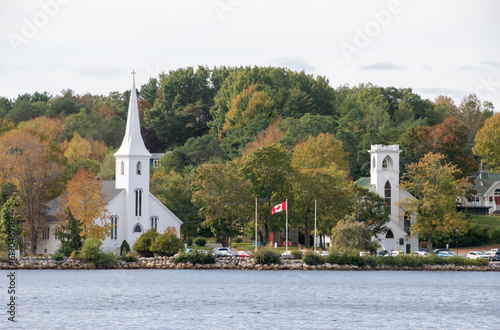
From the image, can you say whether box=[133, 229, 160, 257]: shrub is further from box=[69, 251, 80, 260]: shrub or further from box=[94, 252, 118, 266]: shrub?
box=[69, 251, 80, 260]: shrub

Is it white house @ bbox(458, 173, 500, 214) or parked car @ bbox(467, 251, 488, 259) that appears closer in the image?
parked car @ bbox(467, 251, 488, 259)

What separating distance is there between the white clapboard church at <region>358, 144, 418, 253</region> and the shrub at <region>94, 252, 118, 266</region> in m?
35.8

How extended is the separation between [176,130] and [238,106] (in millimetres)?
16770

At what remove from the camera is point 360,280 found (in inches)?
3159

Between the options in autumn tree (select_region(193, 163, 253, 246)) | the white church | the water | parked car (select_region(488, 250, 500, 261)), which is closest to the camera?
the water

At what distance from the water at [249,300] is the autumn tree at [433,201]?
18.5 metres

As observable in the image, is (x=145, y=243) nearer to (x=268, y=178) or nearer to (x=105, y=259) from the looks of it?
(x=105, y=259)

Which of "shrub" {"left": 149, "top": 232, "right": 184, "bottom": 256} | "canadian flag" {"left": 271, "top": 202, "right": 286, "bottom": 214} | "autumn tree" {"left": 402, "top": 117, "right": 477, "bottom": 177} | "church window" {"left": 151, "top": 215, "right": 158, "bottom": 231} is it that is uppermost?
"autumn tree" {"left": 402, "top": 117, "right": 477, "bottom": 177}

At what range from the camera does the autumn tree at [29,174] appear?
9412 cm

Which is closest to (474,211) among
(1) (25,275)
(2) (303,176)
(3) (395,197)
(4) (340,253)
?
(3) (395,197)

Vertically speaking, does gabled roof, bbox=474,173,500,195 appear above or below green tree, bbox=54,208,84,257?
above

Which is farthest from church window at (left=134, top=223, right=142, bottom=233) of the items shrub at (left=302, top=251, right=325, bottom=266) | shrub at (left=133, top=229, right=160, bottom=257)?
shrub at (left=302, top=251, right=325, bottom=266)

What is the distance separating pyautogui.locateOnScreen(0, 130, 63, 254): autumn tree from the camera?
94125 mm

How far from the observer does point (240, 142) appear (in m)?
137
